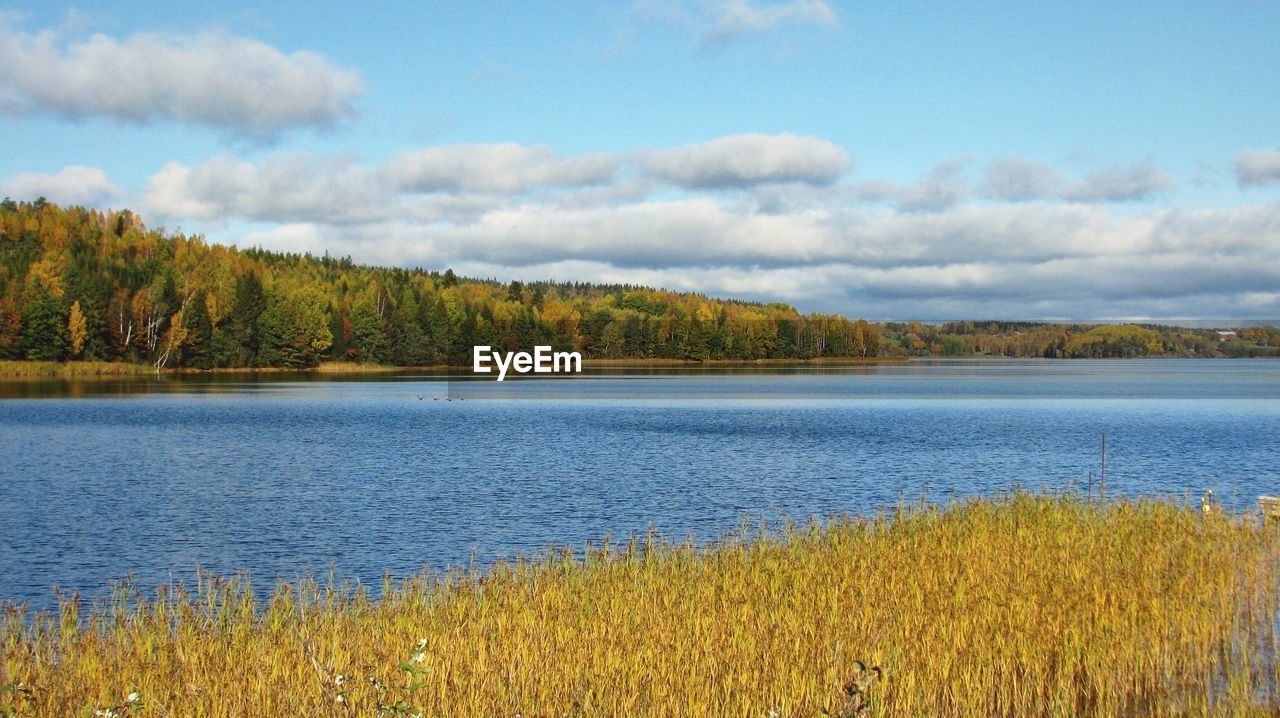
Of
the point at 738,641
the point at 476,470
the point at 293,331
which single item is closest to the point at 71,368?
the point at 293,331

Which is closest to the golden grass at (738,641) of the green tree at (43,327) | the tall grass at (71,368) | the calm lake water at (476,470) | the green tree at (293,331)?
the calm lake water at (476,470)

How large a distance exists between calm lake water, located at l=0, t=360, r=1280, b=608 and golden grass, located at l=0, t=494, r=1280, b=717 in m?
4.94

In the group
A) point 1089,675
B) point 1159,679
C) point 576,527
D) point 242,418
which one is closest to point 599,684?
point 1089,675

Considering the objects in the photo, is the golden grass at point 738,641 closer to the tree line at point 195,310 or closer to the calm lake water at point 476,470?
the calm lake water at point 476,470

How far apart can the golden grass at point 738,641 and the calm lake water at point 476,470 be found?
4.94m

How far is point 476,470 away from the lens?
36.6 m

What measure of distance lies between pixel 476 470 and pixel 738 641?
2608 cm

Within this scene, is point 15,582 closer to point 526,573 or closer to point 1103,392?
point 526,573

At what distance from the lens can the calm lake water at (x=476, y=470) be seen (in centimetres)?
2228

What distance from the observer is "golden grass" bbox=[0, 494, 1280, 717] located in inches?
376

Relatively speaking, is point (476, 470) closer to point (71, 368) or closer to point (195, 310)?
point (71, 368)

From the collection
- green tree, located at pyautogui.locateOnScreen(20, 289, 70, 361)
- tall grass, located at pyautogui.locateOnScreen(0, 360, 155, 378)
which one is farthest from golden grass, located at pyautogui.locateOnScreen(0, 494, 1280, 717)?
green tree, located at pyautogui.locateOnScreen(20, 289, 70, 361)

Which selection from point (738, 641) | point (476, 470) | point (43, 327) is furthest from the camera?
point (43, 327)

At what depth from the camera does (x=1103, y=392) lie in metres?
102
